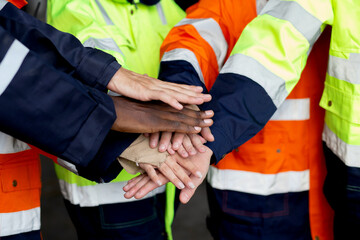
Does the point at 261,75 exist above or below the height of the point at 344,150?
above

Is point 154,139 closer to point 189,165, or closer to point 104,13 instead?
point 189,165

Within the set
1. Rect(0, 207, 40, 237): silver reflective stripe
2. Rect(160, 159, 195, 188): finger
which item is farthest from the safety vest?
Rect(160, 159, 195, 188): finger

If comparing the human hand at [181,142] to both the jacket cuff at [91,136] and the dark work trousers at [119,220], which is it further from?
the dark work trousers at [119,220]

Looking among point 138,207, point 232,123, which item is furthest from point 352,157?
point 138,207

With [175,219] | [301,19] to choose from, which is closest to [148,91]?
[301,19]

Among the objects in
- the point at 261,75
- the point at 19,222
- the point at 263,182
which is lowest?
the point at 263,182

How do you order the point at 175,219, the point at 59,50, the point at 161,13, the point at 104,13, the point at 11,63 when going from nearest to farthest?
the point at 11,63 → the point at 59,50 → the point at 104,13 → the point at 161,13 → the point at 175,219

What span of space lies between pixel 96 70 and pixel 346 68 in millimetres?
734

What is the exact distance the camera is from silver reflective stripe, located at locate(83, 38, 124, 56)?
139cm

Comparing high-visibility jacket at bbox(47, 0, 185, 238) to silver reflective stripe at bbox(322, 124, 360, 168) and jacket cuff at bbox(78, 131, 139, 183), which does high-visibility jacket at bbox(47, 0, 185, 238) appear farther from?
silver reflective stripe at bbox(322, 124, 360, 168)

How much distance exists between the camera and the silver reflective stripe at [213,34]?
1.46 m

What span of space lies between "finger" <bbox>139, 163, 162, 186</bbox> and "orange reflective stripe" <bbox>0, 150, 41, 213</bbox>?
0.35 meters

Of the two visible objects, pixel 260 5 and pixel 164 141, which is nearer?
pixel 164 141

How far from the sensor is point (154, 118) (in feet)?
3.83
